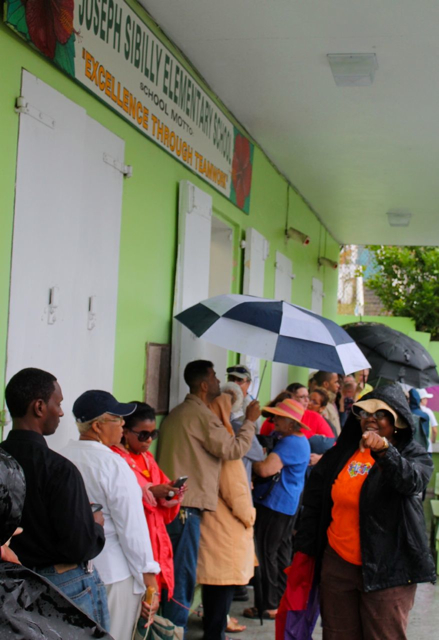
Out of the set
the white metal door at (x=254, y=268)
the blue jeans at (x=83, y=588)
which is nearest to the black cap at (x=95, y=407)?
the blue jeans at (x=83, y=588)

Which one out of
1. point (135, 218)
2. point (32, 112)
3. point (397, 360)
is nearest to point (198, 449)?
point (135, 218)

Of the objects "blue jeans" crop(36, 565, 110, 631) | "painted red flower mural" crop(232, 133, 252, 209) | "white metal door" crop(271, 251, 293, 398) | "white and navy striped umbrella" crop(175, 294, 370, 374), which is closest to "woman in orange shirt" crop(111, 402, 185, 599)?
"blue jeans" crop(36, 565, 110, 631)

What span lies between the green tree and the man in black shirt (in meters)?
18.1

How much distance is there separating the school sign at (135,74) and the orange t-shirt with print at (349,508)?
2434mm

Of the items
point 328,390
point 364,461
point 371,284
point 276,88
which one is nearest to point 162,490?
point 364,461

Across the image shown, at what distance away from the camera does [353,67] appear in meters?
6.25

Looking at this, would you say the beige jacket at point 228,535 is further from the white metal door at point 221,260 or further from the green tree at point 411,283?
the green tree at point 411,283

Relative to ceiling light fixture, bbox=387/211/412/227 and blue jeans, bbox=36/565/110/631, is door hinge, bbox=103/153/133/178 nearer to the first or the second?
blue jeans, bbox=36/565/110/631

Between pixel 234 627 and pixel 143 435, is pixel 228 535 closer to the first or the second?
pixel 234 627

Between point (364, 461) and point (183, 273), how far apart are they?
2.38 m

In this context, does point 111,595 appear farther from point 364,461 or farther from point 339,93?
point 339,93

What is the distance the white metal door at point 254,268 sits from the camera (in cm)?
841

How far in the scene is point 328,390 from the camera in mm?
9414

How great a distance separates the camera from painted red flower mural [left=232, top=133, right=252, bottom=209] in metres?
7.87
